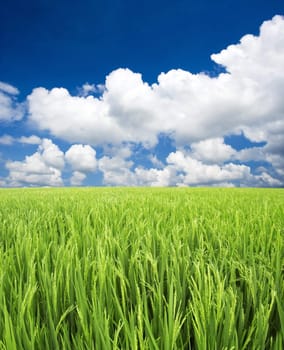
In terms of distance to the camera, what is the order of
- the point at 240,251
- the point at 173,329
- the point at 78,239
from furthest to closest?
the point at 78,239 → the point at 240,251 → the point at 173,329

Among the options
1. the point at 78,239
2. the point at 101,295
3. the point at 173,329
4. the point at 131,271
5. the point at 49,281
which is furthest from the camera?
the point at 78,239

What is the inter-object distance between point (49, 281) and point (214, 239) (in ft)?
3.52

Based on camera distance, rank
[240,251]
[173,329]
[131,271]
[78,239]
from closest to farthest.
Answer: [173,329] < [131,271] < [240,251] < [78,239]

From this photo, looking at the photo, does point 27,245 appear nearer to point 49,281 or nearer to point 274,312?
point 49,281

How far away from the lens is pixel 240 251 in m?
1.63

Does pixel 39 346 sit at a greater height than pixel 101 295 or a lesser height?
lesser

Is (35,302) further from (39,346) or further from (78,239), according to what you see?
(78,239)

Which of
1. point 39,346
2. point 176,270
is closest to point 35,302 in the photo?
point 39,346

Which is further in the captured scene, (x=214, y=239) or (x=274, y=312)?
(x=214, y=239)

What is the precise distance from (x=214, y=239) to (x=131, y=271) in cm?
76

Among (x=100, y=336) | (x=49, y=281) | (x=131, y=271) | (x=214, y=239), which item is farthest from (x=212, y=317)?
(x=214, y=239)

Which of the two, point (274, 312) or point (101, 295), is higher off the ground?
point (101, 295)

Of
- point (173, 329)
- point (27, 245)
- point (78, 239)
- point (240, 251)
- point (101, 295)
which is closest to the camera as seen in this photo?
point (173, 329)

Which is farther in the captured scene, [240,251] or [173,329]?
[240,251]
